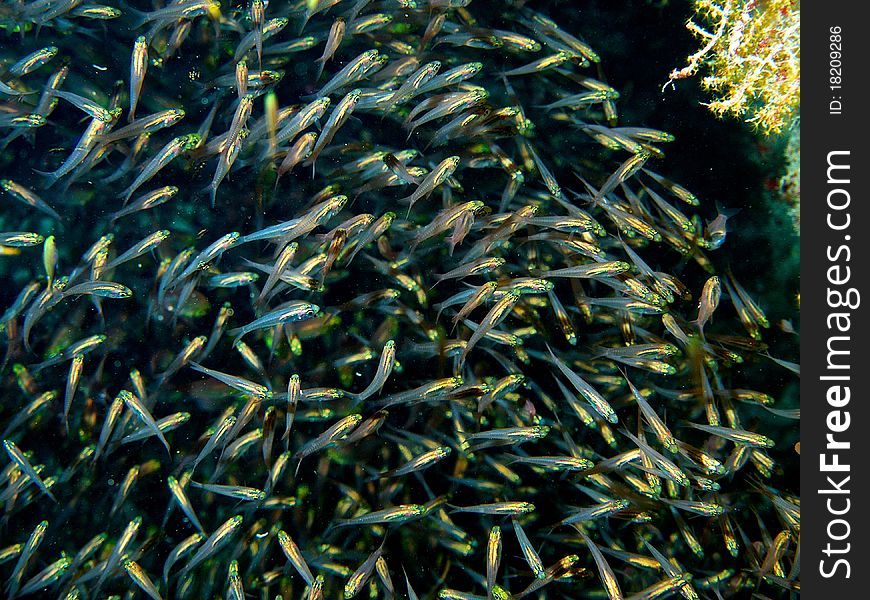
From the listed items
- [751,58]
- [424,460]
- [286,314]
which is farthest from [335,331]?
[751,58]

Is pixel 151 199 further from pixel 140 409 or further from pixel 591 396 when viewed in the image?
pixel 591 396

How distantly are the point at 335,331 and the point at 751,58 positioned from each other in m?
3.78

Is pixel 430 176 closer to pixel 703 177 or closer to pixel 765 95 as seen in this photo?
pixel 703 177

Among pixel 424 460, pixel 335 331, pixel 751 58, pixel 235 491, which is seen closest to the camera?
pixel 235 491

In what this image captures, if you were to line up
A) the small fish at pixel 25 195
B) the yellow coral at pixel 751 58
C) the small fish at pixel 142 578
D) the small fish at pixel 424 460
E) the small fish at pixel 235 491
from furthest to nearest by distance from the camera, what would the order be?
the yellow coral at pixel 751 58, the small fish at pixel 25 195, the small fish at pixel 424 460, the small fish at pixel 235 491, the small fish at pixel 142 578

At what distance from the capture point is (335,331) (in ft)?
13.4

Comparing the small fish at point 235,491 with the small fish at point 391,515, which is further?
the small fish at point 391,515

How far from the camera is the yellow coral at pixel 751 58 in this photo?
13.6 feet

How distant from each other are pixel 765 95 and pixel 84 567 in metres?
6.07

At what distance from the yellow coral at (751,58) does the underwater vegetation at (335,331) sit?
2.98 feet

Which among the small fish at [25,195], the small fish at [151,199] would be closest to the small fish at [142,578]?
the small fish at [151,199]

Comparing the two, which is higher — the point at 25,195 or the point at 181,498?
the point at 25,195

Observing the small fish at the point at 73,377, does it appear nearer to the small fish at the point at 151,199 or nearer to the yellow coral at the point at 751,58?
the small fish at the point at 151,199
